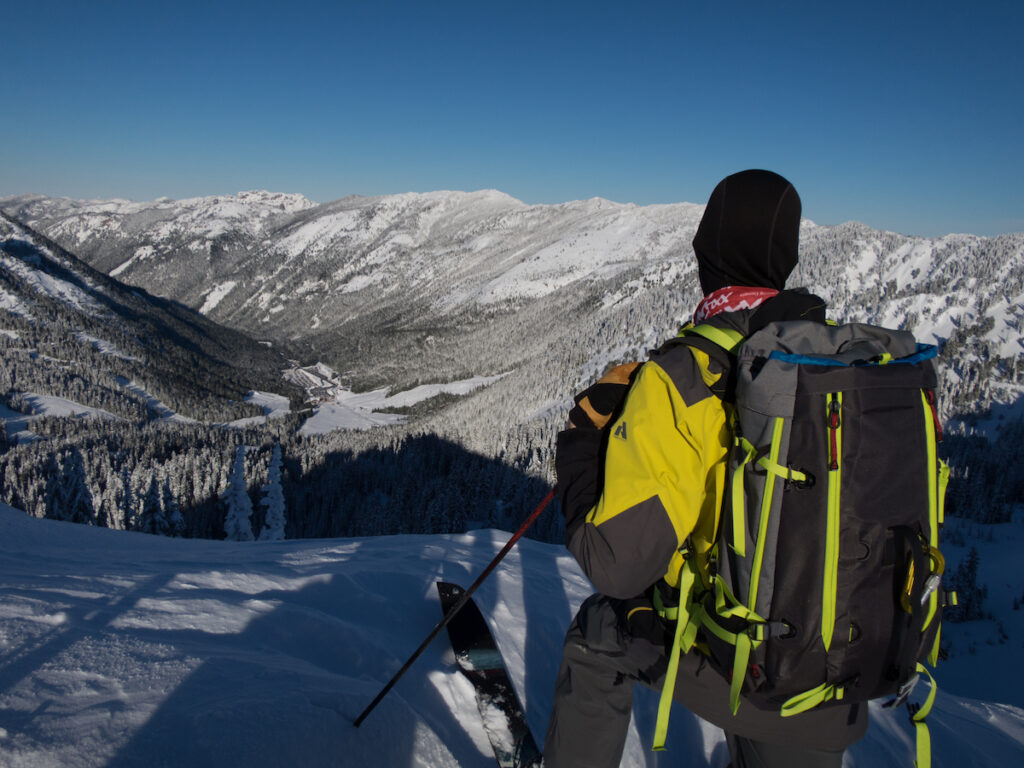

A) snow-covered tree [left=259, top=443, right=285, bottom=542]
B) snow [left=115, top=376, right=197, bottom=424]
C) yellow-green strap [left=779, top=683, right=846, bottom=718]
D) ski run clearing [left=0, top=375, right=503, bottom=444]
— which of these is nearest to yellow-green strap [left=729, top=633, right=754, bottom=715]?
yellow-green strap [left=779, top=683, right=846, bottom=718]

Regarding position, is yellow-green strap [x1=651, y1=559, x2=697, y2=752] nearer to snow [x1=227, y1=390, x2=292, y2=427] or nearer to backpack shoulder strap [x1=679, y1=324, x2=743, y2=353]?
backpack shoulder strap [x1=679, y1=324, x2=743, y2=353]

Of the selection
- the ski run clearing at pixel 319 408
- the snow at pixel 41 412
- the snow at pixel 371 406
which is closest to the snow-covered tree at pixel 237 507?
the ski run clearing at pixel 319 408

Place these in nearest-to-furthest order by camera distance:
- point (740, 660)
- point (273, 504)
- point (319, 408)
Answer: point (740, 660) → point (273, 504) → point (319, 408)

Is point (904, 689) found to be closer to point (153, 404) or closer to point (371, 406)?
point (371, 406)

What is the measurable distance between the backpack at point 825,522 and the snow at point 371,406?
483 ft

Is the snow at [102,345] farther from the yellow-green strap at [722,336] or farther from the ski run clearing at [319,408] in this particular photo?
the yellow-green strap at [722,336]

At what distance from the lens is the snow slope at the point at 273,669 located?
3484mm

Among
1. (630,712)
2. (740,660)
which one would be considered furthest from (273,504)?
(740,660)

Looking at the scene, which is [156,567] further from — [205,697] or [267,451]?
[267,451]

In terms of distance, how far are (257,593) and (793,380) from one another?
678cm

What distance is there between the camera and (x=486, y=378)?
172125mm

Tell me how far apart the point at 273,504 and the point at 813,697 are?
101m

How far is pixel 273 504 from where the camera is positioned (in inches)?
3622

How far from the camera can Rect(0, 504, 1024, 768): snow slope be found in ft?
11.4
